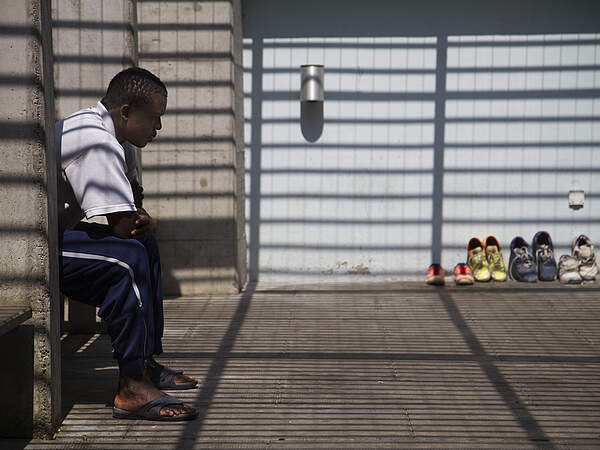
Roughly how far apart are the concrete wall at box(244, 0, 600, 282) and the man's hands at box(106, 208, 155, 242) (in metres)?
3.60

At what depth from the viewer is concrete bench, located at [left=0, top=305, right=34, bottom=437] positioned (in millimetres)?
3170

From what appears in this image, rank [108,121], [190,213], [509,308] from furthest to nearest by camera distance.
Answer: [190,213], [509,308], [108,121]

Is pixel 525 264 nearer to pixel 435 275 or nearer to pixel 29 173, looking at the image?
pixel 435 275

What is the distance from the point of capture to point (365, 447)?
127 inches

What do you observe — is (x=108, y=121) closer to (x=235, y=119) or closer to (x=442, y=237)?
(x=235, y=119)

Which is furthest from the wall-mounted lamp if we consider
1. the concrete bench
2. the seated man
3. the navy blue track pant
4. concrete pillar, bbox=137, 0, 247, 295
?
the concrete bench

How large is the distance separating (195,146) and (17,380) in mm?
3558

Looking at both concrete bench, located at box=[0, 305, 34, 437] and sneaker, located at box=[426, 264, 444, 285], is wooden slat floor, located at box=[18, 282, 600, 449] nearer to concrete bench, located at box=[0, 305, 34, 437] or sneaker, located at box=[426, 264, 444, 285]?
concrete bench, located at box=[0, 305, 34, 437]

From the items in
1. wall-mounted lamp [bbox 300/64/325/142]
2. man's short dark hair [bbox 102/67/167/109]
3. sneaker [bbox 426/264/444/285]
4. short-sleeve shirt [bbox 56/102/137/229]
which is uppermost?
wall-mounted lamp [bbox 300/64/325/142]

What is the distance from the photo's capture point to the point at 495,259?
7094 mm

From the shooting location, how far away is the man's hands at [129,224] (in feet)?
11.4

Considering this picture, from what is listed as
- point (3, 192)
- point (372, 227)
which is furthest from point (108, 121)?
point (372, 227)

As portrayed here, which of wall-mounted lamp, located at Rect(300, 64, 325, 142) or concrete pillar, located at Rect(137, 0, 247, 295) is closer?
concrete pillar, located at Rect(137, 0, 247, 295)

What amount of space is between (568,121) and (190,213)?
3.60 m
